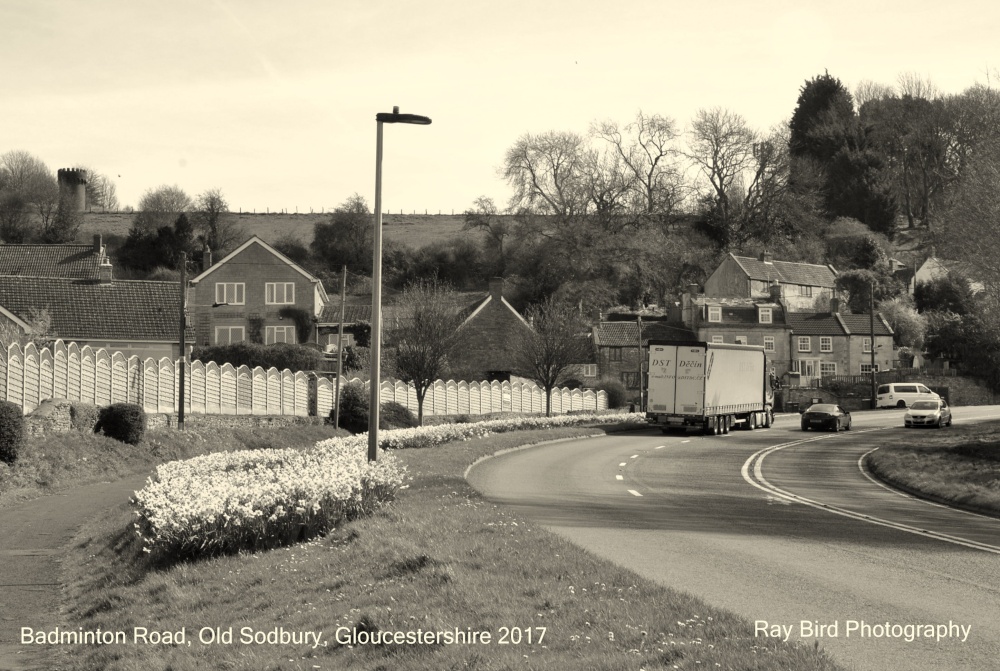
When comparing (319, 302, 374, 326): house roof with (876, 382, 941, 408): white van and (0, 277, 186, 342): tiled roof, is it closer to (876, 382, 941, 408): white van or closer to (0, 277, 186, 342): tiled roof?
(0, 277, 186, 342): tiled roof

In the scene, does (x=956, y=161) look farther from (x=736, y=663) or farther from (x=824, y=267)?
(x=736, y=663)

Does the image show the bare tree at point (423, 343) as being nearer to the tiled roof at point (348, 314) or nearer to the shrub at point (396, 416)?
the shrub at point (396, 416)

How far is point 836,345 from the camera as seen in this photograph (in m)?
94.7

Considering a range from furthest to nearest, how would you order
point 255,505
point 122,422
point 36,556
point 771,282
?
point 771,282 < point 122,422 < point 36,556 < point 255,505

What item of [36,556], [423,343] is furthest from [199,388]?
[36,556]

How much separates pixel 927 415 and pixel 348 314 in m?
48.7

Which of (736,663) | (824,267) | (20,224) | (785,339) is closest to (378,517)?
(736,663)

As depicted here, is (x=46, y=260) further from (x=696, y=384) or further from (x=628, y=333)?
(x=696, y=384)

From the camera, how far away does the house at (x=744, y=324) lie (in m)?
94.7

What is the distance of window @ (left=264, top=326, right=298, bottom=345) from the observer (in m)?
78.4

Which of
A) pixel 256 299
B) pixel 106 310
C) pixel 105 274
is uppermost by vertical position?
pixel 105 274

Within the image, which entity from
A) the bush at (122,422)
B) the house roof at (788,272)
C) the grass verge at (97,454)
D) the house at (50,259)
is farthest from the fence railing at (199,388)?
the house roof at (788,272)

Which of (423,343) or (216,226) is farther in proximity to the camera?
(216,226)

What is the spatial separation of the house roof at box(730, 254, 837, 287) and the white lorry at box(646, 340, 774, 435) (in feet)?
164
